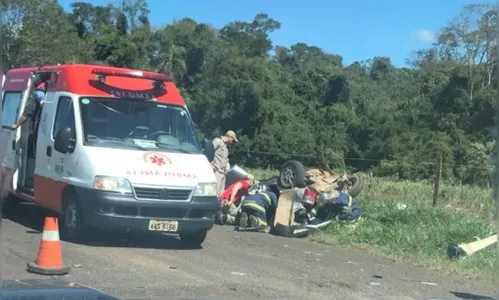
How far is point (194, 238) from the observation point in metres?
10.7

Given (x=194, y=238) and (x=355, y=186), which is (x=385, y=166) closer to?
(x=355, y=186)

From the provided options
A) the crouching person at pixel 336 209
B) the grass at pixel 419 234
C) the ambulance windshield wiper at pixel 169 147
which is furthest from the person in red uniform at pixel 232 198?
the ambulance windshield wiper at pixel 169 147

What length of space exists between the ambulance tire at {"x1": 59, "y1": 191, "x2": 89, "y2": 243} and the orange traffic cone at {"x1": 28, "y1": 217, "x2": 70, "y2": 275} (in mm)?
1850

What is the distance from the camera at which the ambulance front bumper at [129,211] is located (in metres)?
9.63

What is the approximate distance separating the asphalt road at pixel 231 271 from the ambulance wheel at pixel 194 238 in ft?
0.45

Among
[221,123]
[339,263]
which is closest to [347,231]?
[339,263]

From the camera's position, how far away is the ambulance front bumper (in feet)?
31.6

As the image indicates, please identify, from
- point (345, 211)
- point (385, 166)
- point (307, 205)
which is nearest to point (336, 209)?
point (345, 211)

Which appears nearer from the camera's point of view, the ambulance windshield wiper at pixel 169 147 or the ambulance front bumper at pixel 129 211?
the ambulance front bumper at pixel 129 211

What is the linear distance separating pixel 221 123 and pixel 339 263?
46369 mm

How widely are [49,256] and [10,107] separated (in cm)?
524

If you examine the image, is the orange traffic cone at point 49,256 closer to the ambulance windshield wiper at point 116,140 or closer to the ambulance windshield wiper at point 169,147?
the ambulance windshield wiper at point 116,140

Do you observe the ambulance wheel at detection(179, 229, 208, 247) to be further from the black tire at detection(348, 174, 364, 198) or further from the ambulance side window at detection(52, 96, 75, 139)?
the black tire at detection(348, 174, 364, 198)

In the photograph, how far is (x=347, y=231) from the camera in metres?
12.8
